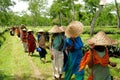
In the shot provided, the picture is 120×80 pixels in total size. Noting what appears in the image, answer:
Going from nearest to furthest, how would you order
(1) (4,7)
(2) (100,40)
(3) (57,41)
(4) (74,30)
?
(2) (100,40) < (4) (74,30) < (3) (57,41) < (1) (4,7)

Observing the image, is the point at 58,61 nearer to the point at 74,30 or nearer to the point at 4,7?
the point at 74,30

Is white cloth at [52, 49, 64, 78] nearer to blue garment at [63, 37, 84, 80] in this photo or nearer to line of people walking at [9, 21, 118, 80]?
line of people walking at [9, 21, 118, 80]

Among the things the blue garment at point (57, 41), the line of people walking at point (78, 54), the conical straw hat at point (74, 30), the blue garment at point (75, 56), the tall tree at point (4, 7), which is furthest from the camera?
the tall tree at point (4, 7)

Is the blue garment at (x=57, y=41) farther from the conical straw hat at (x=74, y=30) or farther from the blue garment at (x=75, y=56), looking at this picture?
the conical straw hat at (x=74, y=30)

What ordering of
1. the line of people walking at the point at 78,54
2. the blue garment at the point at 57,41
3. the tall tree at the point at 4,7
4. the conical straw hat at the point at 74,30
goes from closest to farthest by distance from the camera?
the line of people walking at the point at 78,54 → the conical straw hat at the point at 74,30 → the blue garment at the point at 57,41 → the tall tree at the point at 4,7

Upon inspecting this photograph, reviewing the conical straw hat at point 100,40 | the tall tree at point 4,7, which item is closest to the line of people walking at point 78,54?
the conical straw hat at point 100,40

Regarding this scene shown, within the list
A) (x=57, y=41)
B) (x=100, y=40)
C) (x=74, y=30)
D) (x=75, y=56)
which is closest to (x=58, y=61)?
(x=57, y=41)

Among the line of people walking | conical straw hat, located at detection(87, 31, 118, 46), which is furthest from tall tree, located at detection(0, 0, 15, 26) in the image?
conical straw hat, located at detection(87, 31, 118, 46)

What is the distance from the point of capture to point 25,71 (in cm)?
1147

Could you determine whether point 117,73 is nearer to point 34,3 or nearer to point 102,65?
point 102,65

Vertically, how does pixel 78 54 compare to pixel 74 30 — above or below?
below

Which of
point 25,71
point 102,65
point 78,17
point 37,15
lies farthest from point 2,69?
point 78,17

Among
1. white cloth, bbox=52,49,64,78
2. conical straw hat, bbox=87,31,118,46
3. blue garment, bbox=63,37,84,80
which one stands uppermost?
conical straw hat, bbox=87,31,118,46

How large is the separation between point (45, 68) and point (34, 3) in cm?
4572
